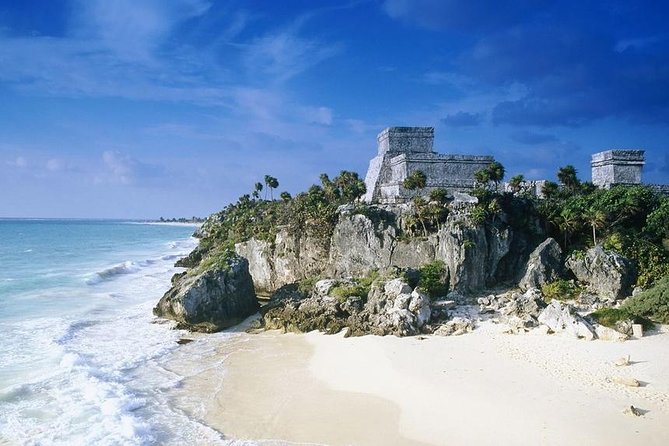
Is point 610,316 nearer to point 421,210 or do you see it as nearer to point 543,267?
point 543,267

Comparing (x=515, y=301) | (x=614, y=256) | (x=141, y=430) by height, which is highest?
(x=614, y=256)

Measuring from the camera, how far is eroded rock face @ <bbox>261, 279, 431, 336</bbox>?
68.4 feet

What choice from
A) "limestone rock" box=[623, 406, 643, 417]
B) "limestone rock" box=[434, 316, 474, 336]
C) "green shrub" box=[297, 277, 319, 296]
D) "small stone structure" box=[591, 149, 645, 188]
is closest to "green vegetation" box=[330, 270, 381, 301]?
"green shrub" box=[297, 277, 319, 296]

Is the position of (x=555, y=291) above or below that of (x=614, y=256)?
below

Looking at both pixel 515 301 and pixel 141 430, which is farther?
pixel 515 301

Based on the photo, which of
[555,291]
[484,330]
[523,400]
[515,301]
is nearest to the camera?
[523,400]

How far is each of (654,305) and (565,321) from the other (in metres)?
3.78

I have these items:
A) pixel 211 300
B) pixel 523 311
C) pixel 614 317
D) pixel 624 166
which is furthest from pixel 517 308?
pixel 624 166

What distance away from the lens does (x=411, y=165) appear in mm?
35281

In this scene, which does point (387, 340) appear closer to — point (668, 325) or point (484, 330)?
point (484, 330)

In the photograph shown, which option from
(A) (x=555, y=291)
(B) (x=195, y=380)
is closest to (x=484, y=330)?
(A) (x=555, y=291)

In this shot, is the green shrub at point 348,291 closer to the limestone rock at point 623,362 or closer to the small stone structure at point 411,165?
the small stone structure at point 411,165

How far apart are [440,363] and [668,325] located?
8939mm

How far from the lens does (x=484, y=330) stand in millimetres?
20469
